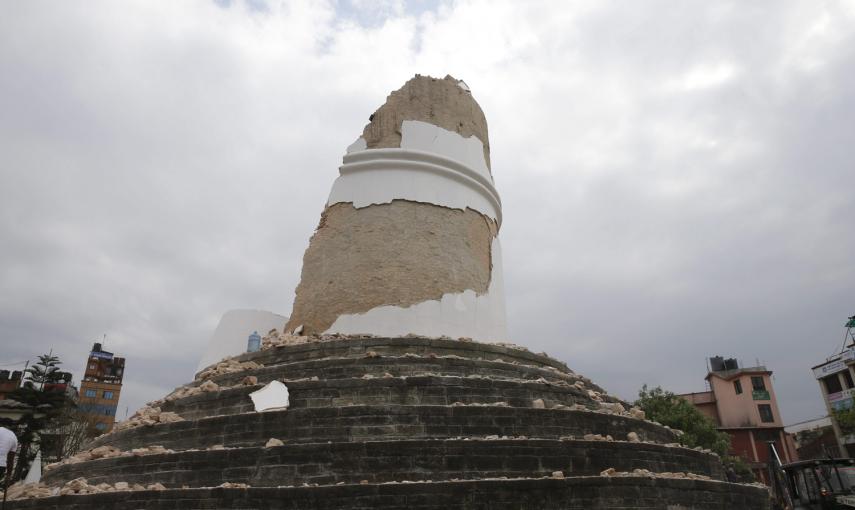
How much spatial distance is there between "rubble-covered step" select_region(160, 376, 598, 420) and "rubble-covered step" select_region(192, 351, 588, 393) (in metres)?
0.46

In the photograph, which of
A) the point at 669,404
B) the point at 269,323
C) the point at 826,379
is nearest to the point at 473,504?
the point at 269,323

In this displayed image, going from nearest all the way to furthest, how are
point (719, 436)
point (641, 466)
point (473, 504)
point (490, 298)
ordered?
1. point (473, 504)
2. point (641, 466)
3. point (490, 298)
4. point (719, 436)

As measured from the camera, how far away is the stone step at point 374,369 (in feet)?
22.7

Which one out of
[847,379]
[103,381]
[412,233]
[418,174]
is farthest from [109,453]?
[103,381]

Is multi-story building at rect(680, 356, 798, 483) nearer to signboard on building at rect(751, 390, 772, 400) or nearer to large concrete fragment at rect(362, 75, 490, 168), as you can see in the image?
signboard on building at rect(751, 390, 772, 400)

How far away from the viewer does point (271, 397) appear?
6.38m

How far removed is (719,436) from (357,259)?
54.7 feet

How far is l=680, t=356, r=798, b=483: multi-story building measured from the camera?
29.4 metres

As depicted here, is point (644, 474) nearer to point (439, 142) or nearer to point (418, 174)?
point (418, 174)

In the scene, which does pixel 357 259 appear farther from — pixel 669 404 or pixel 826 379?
pixel 826 379

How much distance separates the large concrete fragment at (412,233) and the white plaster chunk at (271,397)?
2718 mm

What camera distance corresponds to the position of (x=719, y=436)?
20.0 meters

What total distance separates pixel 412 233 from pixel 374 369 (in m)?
3.55

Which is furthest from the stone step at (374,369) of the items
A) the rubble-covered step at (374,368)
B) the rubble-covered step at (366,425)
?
the rubble-covered step at (366,425)
